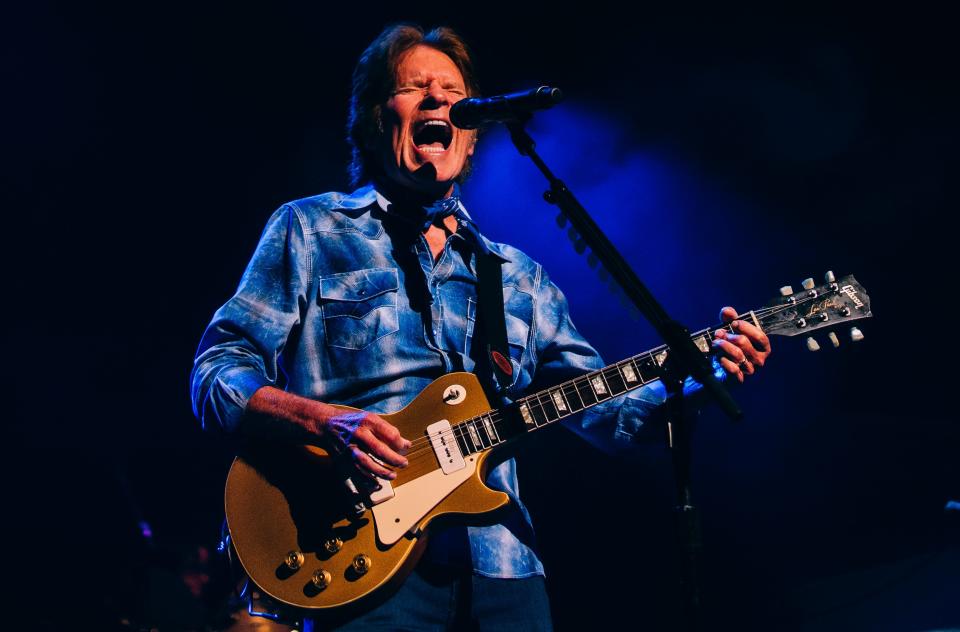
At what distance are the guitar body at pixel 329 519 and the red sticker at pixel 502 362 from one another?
390mm

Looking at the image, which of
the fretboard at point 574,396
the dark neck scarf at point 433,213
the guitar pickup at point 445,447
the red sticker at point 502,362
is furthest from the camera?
the dark neck scarf at point 433,213

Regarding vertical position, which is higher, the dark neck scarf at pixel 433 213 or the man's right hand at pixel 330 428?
the dark neck scarf at pixel 433 213

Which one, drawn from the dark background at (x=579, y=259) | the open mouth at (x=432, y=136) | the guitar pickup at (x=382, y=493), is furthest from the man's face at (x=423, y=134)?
the dark background at (x=579, y=259)

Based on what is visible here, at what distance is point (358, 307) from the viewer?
268 centimetres

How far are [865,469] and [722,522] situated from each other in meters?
0.87

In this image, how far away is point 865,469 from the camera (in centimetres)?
404

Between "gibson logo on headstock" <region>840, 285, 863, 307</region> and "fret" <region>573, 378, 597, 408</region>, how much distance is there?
102cm

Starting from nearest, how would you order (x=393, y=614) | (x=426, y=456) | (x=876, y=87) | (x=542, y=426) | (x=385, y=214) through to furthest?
(x=393, y=614) → (x=426, y=456) → (x=542, y=426) → (x=385, y=214) → (x=876, y=87)

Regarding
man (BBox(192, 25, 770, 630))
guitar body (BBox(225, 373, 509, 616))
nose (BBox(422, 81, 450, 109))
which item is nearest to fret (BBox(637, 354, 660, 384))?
man (BBox(192, 25, 770, 630))

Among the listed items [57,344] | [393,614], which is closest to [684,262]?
[393,614]

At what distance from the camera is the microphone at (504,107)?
2.11 m

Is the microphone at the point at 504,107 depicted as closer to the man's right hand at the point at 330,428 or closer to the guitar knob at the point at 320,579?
the man's right hand at the point at 330,428

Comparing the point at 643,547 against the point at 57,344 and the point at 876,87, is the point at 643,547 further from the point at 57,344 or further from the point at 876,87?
the point at 57,344

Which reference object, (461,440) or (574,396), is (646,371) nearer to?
(574,396)
